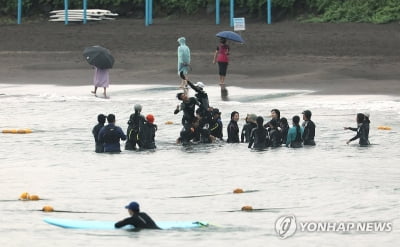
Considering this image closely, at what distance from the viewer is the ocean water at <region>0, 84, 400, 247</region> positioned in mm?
21219

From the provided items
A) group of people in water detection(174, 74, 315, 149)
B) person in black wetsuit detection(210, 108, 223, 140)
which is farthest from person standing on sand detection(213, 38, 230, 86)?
person in black wetsuit detection(210, 108, 223, 140)

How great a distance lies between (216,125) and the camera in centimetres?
3036

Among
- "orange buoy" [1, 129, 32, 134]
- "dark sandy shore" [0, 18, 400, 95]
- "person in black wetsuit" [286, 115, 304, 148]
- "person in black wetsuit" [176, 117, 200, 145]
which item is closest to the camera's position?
"person in black wetsuit" [286, 115, 304, 148]

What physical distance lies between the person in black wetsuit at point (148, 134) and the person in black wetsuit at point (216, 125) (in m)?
1.58

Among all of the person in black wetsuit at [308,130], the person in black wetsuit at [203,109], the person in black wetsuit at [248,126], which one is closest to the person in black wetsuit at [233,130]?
the person in black wetsuit at [248,126]

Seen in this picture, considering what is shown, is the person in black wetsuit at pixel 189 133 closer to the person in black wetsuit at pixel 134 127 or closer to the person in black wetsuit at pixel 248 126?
the person in black wetsuit at pixel 248 126

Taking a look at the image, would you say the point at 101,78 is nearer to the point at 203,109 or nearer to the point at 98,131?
the point at 203,109

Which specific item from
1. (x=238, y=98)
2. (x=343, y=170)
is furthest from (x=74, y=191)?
(x=238, y=98)

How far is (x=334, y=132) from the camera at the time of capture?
3177 centimetres

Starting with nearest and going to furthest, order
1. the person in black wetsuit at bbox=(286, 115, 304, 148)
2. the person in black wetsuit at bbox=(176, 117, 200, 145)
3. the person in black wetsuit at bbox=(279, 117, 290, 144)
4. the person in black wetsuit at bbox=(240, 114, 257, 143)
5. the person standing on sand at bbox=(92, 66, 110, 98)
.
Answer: the person in black wetsuit at bbox=(286, 115, 304, 148) < the person in black wetsuit at bbox=(279, 117, 290, 144) < the person in black wetsuit at bbox=(240, 114, 257, 143) < the person in black wetsuit at bbox=(176, 117, 200, 145) < the person standing on sand at bbox=(92, 66, 110, 98)

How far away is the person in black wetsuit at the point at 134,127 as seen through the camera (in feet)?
94.8

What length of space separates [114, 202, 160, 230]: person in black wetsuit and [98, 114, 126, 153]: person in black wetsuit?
7475mm

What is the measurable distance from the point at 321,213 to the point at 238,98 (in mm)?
15187

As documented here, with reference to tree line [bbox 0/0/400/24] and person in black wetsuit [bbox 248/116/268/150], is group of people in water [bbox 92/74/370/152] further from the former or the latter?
tree line [bbox 0/0/400/24]
